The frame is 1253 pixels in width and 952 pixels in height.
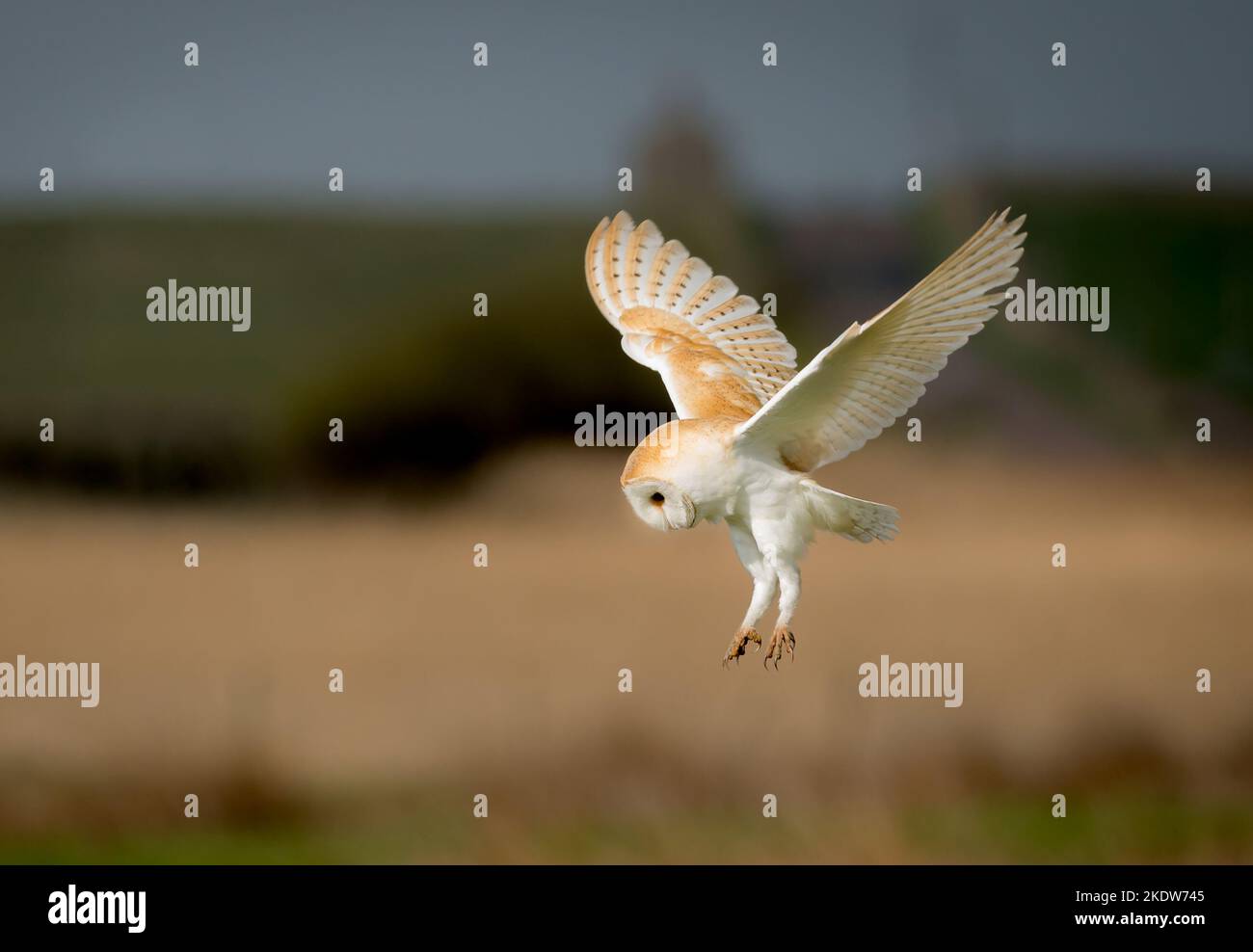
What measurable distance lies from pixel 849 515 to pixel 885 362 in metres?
0.28

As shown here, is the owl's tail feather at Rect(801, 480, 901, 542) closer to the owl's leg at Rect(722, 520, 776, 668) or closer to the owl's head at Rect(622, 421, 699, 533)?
the owl's leg at Rect(722, 520, 776, 668)

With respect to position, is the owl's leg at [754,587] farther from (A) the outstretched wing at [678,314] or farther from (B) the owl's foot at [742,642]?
(A) the outstretched wing at [678,314]

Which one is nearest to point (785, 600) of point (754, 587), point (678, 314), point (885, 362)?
point (754, 587)

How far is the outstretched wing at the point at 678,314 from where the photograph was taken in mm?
2842

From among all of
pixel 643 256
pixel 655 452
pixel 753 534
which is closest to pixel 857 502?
pixel 753 534

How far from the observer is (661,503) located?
2.23 m

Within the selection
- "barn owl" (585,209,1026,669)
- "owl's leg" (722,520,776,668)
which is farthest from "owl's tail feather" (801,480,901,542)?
"owl's leg" (722,520,776,668)

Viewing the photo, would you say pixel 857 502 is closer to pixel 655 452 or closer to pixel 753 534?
pixel 753 534

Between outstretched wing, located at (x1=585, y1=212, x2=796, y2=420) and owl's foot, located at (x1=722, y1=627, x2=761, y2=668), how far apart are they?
0.70m

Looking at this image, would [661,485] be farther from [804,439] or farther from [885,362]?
[885,362]

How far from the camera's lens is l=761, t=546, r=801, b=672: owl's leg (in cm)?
215

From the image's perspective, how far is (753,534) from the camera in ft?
7.54

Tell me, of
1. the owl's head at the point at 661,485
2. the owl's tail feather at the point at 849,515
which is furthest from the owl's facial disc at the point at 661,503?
the owl's tail feather at the point at 849,515

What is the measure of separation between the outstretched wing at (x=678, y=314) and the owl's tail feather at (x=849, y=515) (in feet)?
1.51
